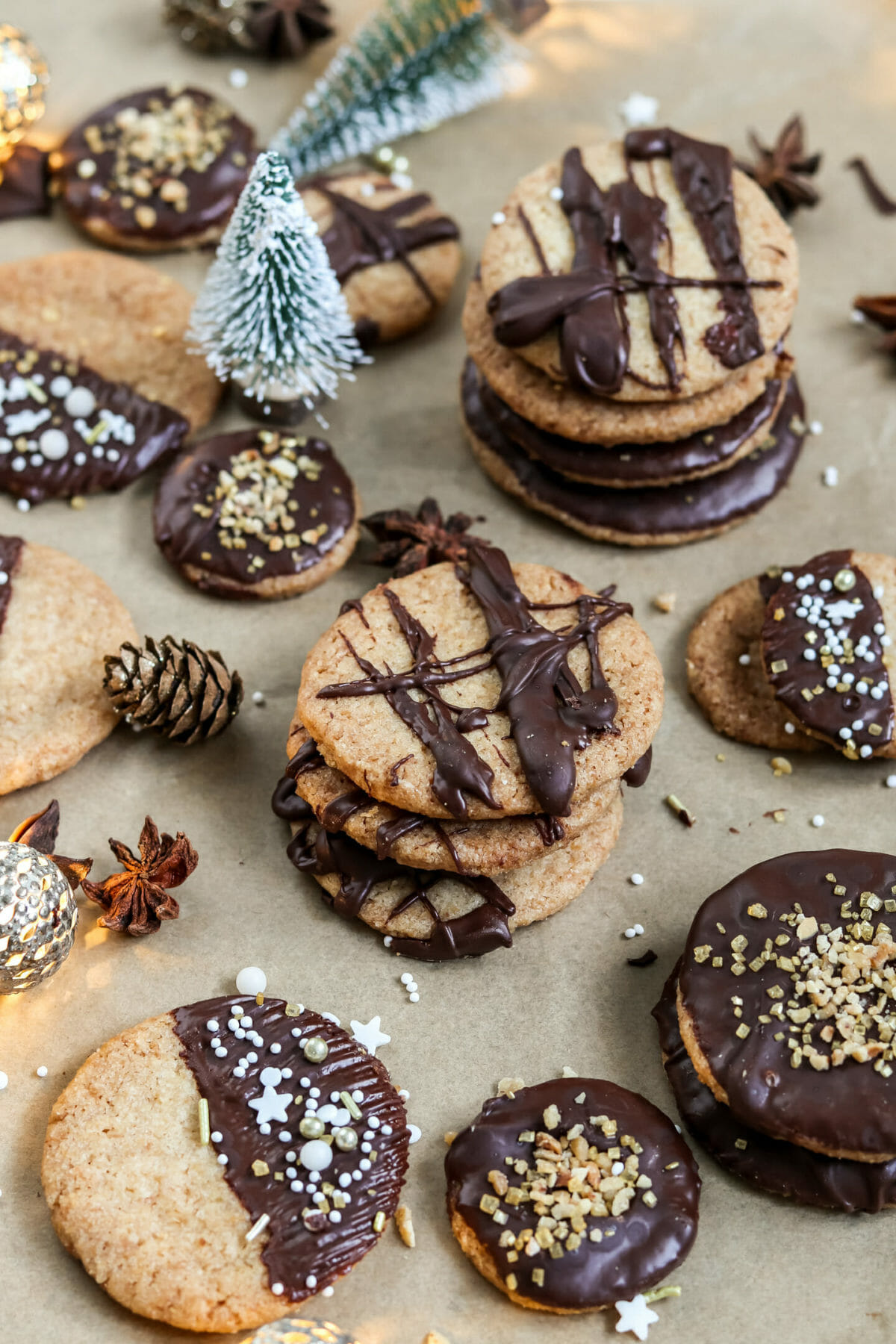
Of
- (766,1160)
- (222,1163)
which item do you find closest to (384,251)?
(222,1163)

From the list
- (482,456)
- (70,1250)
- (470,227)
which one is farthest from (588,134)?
(70,1250)

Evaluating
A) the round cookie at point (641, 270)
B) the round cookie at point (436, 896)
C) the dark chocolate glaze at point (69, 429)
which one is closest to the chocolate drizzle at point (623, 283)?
the round cookie at point (641, 270)

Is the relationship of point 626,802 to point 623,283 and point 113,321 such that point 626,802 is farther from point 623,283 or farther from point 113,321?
point 113,321

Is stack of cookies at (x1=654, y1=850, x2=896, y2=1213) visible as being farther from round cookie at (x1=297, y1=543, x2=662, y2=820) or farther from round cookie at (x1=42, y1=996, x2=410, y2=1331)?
round cookie at (x1=42, y1=996, x2=410, y2=1331)

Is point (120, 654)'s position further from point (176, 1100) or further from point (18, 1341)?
point (18, 1341)

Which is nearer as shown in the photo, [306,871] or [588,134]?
[306,871]

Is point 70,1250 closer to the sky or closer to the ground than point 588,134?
closer to the ground
